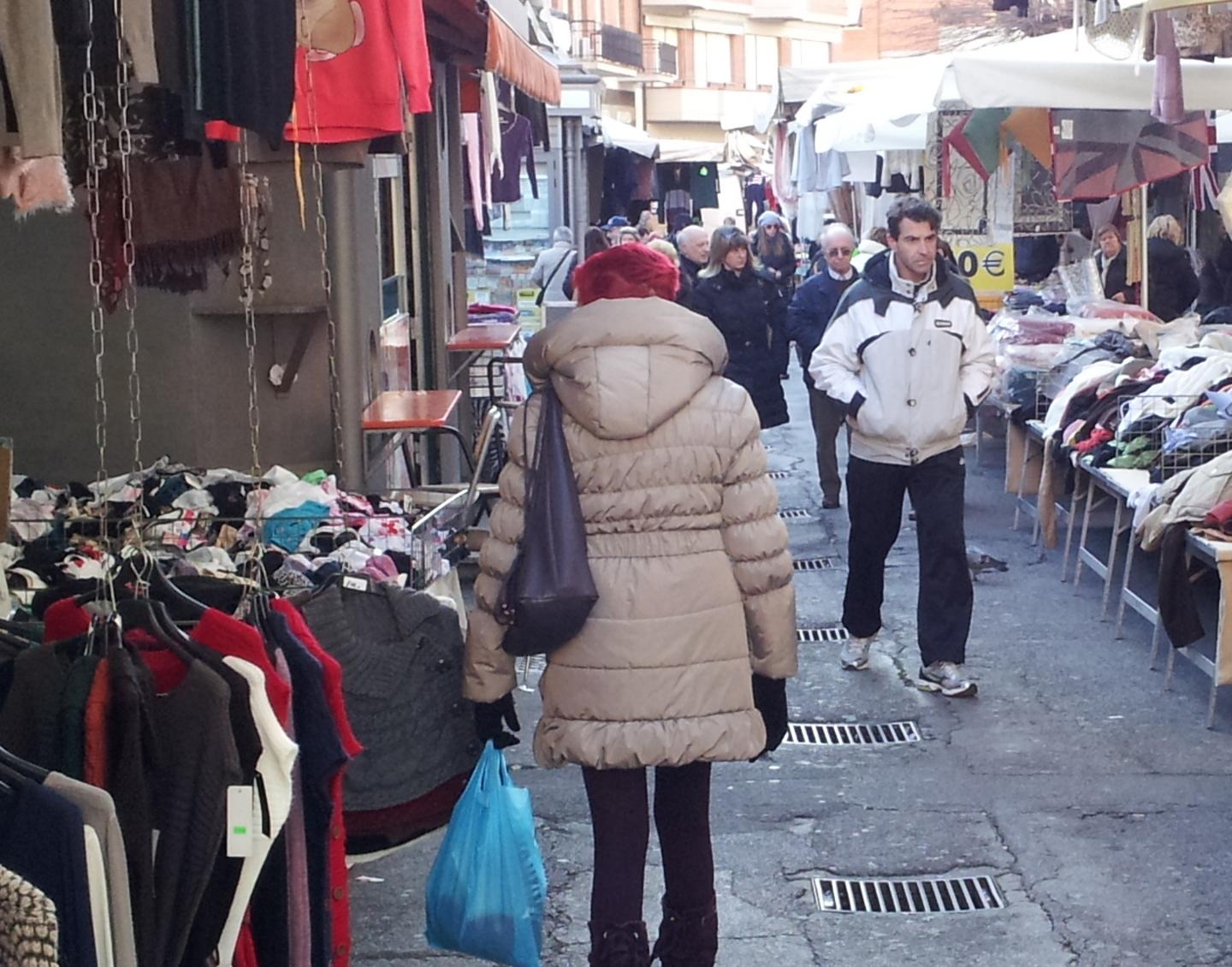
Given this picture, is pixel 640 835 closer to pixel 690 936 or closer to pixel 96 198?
pixel 690 936

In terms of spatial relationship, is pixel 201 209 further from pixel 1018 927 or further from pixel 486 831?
pixel 1018 927

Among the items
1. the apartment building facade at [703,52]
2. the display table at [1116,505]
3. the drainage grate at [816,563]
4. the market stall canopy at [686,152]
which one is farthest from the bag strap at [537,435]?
the apartment building facade at [703,52]

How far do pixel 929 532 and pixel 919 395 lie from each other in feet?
1.88

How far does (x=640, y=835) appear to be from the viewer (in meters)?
4.29

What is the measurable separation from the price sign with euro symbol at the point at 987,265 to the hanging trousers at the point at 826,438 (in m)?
1.50

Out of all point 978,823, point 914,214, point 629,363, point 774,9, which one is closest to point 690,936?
point 629,363

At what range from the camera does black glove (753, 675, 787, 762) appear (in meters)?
4.43

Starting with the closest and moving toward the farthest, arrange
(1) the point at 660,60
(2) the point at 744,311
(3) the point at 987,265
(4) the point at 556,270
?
(2) the point at 744,311 → (3) the point at 987,265 → (4) the point at 556,270 → (1) the point at 660,60

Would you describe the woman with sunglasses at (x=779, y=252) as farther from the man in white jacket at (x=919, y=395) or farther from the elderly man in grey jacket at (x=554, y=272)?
the man in white jacket at (x=919, y=395)

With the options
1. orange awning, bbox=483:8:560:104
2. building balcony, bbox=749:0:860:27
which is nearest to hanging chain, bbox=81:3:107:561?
orange awning, bbox=483:8:560:104

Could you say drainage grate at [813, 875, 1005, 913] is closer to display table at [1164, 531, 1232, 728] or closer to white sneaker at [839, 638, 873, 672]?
display table at [1164, 531, 1232, 728]

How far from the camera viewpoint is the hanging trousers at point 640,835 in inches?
167

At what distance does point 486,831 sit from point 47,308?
3.77 meters

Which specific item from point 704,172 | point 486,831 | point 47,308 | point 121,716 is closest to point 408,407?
point 47,308
